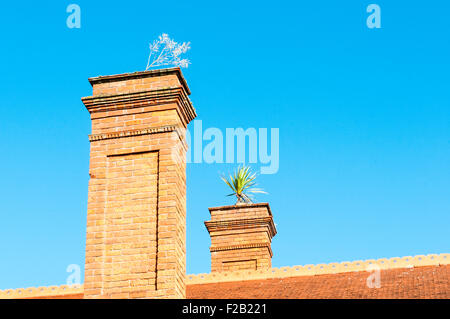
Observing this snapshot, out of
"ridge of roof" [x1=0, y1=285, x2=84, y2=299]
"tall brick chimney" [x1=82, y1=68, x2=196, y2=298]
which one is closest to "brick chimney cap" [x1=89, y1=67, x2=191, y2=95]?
"tall brick chimney" [x1=82, y1=68, x2=196, y2=298]

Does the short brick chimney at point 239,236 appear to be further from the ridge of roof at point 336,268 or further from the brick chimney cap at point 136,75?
the brick chimney cap at point 136,75

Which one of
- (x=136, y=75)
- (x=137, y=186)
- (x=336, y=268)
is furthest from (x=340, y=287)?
(x=136, y=75)

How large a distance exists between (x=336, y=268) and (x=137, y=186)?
479 cm

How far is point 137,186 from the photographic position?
11914 mm

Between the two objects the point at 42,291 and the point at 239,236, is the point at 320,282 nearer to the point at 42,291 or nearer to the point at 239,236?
the point at 239,236

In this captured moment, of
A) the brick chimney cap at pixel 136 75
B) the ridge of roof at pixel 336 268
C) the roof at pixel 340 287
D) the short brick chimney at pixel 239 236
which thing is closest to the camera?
the brick chimney cap at pixel 136 75

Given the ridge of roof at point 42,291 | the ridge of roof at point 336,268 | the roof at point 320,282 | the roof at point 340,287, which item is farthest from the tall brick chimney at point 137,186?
the ridge of roof at point 336,268

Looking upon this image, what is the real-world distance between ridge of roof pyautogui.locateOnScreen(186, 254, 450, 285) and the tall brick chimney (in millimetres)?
3537

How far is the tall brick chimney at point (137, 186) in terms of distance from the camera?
1127cm

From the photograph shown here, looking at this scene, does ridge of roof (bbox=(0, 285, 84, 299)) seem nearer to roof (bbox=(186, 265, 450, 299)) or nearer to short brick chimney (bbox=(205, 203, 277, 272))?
roof (bbox=(186, 265, 450, 299))

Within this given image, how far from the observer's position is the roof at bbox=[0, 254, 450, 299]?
1316cm

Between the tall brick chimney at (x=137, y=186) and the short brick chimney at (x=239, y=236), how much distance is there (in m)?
6.48

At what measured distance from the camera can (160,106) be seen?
40.8 ft
